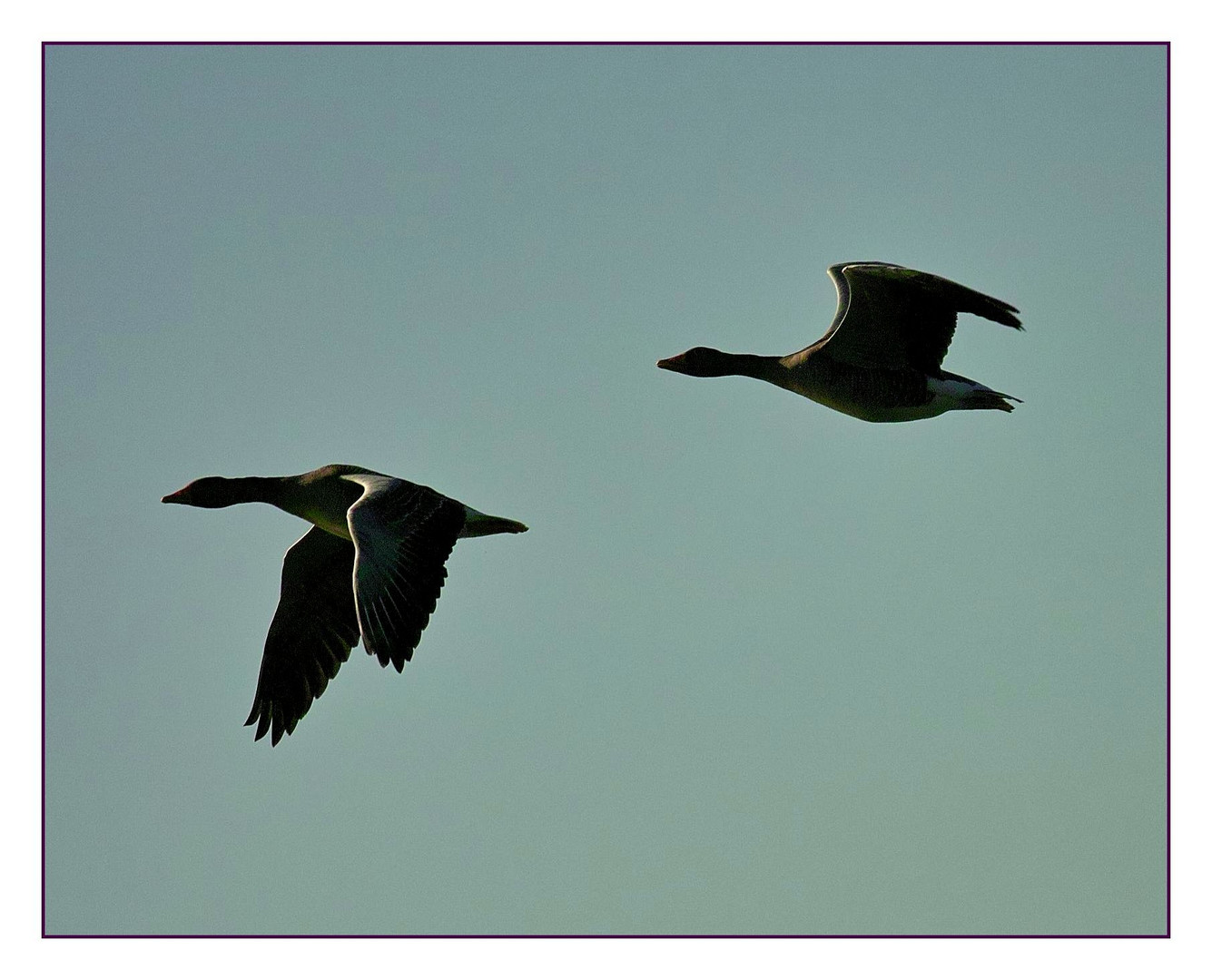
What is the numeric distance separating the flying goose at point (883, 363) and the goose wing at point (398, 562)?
15.7 feet

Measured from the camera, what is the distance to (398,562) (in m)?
16.2

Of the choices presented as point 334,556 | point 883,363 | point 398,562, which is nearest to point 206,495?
point 334,556

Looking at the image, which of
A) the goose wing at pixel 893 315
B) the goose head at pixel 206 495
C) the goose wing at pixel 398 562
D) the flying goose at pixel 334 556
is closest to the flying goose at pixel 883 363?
the goose wing at pixel 893 315

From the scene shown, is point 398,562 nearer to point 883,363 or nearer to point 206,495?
point 206,495

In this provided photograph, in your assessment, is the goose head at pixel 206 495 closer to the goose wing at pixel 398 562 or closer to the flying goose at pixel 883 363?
the goose wing at pixel 398 562

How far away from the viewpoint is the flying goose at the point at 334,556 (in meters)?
16.1

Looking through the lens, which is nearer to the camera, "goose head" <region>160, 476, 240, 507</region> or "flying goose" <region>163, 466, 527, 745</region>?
"flying goose" <region>163, 466, 527, 745</region>

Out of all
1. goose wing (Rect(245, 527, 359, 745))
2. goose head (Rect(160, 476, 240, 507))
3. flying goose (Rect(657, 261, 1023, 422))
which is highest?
flying goose (Rect(657, 261, 1023, 422))

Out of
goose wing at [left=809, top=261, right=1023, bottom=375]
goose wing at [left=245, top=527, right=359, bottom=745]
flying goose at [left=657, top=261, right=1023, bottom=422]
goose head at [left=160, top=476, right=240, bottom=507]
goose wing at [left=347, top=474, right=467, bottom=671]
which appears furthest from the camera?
goose head at [left=160, top=476, right=240, bottom=507]

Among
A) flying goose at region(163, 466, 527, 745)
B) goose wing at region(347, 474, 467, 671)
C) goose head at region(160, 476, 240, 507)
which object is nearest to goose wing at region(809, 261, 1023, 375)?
flying goose at region(163, 466, 527, 745)

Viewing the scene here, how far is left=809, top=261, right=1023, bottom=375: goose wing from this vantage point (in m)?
18.8

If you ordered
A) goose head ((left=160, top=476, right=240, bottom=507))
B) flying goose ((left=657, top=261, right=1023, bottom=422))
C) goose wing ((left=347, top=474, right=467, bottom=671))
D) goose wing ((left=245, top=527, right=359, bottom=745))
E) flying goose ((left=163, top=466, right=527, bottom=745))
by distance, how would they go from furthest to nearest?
goose head ((left=160, top=476, right=240, bottom=507))
flying goose ((left=657, top=261, right=1023, bottom=422))
goose wing ((left=245, top=527, right=359, bottom=745))
flying goose ((left=163, top=466, right=527, bottom=745))
goose wing ((left=347, top=474, right=467, bottom=671))

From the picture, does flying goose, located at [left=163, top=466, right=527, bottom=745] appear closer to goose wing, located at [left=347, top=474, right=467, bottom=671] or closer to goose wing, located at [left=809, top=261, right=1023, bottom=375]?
goose wing, located at [left=347, top=474, right=467, bottom=671]
